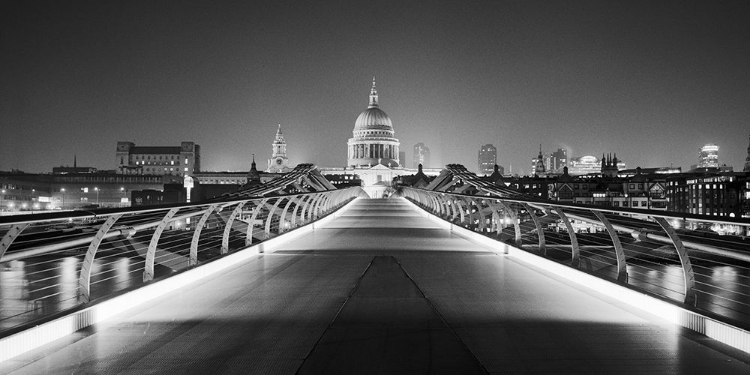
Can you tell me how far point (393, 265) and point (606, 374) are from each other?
224 inches

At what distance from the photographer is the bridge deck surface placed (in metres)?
4.26

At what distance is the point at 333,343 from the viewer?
15.7ft

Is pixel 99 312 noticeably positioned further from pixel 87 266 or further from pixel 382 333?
pixel 382 333

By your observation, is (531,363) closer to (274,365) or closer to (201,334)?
(274,365)

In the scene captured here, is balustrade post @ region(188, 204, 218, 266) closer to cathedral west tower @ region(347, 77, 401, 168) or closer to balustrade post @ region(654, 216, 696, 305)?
balustrade post @ region(654, 216, 696, 305)

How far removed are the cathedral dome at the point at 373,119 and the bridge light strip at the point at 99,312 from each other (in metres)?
174

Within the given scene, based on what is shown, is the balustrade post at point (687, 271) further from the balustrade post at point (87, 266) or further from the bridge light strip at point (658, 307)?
the balustrade post at point (87, 266)

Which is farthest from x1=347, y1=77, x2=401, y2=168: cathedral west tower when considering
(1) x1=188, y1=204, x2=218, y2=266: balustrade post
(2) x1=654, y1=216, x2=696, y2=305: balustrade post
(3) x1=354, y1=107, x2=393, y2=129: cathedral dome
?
(2) x1=654, y1=216, x2=696, y2=305: balustrade post

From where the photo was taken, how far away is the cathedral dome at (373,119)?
182250 millimetres

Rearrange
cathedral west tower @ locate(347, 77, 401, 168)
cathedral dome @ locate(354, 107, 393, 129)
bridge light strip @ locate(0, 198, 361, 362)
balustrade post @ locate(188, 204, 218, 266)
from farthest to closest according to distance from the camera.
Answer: cathedral dome @ locate(354, 107, 393, 129) < cathedral west tower @ locate(347, 77, 401, 168) < balustrade post @ locate(188, 204, 218, 266) < bridge light strip @ locate(0, 198, 361, 362)

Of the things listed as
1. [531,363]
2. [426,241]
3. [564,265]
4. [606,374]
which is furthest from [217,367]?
[426,241]

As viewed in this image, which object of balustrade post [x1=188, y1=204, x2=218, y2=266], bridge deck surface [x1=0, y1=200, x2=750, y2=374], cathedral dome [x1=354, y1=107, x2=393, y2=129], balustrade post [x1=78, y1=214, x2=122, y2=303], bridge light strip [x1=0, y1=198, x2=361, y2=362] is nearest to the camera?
bridge deck surface [x1=0, y1=200, x2=750, y2=374]

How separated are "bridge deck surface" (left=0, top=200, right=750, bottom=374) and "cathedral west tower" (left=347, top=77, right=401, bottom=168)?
168077 millimetres

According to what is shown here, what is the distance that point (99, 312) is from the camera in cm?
559
